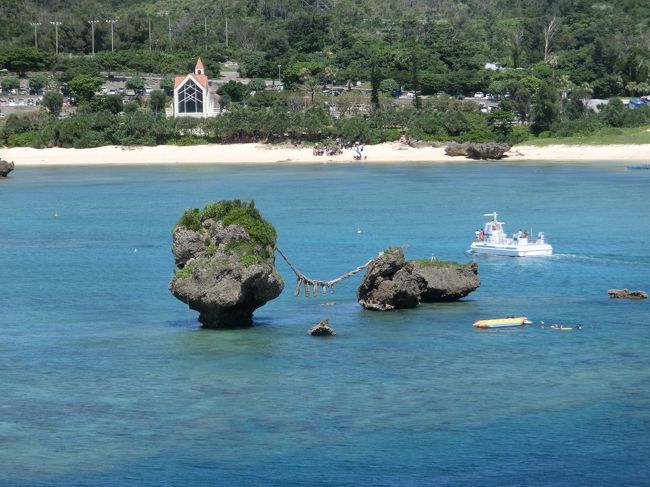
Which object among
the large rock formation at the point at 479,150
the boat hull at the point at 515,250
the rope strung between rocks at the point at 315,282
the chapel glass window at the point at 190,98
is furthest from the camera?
the chapel glass window at the point at 190,98

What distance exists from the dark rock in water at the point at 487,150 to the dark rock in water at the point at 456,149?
77cm

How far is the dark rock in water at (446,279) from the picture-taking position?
184ft

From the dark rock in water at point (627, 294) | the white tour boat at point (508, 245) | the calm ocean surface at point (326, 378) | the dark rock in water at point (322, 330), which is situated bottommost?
the calm ocean surface at point (326, 378)

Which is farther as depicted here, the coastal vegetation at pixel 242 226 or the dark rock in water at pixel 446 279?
the dark rock in water at pixel 446 279

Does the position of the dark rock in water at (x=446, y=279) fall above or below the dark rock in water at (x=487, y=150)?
below

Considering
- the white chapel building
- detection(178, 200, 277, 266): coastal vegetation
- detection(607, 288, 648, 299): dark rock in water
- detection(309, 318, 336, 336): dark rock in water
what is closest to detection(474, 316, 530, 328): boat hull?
detection(309, 318, 336, 336): dark rock in water

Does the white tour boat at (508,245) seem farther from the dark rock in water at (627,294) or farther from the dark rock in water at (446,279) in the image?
the dark rock in water at (446,279)

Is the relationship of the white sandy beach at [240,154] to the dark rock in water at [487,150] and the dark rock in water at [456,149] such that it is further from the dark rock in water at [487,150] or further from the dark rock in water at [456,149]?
the dark rock in water at [487,150]

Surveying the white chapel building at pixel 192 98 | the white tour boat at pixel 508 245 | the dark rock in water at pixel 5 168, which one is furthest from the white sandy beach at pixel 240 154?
the white tour boat at pixel 508 245

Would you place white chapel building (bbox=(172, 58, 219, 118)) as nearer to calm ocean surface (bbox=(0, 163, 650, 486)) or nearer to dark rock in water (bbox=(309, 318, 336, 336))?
calm ocean surface (bbox=(0, 163, 650, 486))

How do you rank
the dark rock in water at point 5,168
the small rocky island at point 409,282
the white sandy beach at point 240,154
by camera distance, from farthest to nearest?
the white sandy beach at point 240,154 → the dark rock in water at point 5,168 → the small rocky island at point 409,282

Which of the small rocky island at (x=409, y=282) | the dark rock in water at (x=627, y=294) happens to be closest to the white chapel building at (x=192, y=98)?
the small rocky island at (x=409, y=282)

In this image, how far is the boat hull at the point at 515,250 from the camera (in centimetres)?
7281

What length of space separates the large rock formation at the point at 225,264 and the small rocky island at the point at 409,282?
5024 millimetres
